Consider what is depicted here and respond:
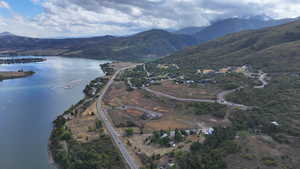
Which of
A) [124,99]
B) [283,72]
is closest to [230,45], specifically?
[283,72]

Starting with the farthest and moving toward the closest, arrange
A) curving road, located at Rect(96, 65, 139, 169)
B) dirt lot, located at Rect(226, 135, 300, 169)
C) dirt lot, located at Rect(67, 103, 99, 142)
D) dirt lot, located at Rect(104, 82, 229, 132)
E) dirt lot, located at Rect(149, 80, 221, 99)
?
dirt lot, located at Rect(149, 80, 221, 99) → dirt lot, located at Rect(104, 82, 229, 132) → dirt lot, located at Rect(67, 103, 99, 142) → curving road, located at Rect(96, 65, 139, 169) → dirt lot, located at Rect(226, 135, 300, 169)

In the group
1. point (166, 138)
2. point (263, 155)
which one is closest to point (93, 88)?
point (166, 138)

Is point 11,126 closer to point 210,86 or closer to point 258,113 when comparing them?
point 258,113

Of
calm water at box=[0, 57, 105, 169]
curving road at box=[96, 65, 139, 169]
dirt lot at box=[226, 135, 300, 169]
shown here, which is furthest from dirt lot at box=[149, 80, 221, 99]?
dirt lot at box=[226, 135, 300, 169]

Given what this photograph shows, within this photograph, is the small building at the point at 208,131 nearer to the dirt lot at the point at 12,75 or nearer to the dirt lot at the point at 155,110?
the dirt lot at the point at 155,110

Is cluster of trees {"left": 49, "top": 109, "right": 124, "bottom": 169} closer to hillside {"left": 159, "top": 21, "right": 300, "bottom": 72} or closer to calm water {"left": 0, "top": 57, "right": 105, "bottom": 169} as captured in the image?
calm water {"left": 0, "top": 57, "right": 105, "bottom": 169}
